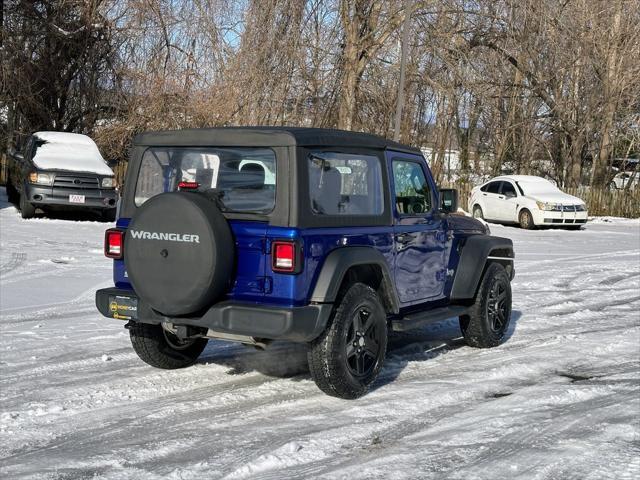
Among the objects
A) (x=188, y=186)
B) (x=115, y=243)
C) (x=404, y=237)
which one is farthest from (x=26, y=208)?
(x=188, y=186)

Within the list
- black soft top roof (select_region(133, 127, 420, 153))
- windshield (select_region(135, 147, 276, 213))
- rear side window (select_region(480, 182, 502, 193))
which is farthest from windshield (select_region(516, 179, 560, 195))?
windshield (select_region(135, 147, 276, 213))

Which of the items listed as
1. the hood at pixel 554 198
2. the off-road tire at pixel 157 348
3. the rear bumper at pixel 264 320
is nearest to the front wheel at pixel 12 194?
the hood at pixel 554 198

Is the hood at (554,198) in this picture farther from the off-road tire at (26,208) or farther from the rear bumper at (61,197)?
the off-road tire at (26,208)

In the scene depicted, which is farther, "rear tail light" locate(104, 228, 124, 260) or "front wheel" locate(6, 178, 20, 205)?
"front wheel" locate(6, 178, 20, 205)

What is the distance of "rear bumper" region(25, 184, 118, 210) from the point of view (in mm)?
17406

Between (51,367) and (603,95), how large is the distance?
29296 mm

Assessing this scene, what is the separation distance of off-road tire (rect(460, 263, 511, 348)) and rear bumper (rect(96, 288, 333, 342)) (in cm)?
265

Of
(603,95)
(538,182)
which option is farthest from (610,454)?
(603,95)

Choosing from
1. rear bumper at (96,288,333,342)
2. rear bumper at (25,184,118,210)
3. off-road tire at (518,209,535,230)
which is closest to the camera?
rear bumper at (96,288,333,342)

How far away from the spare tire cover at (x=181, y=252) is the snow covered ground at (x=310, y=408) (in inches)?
30.2

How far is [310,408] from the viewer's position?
5930mm

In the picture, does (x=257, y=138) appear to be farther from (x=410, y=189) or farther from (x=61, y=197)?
(x=61, y=197)

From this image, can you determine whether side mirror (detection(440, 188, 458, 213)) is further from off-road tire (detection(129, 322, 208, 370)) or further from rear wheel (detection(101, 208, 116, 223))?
rear wheel (detection(101, 208, 116, 223))

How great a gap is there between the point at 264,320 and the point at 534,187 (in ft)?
69.5
